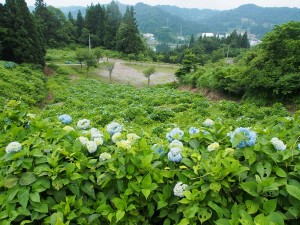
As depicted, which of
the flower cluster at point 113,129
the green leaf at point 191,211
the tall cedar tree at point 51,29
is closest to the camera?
the green leaf at point 191,211

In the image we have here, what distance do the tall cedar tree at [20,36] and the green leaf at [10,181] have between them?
3063 cm

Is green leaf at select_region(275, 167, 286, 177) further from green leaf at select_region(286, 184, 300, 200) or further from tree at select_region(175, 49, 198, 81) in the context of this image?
tree at select_region(175, 49, 198, 81)

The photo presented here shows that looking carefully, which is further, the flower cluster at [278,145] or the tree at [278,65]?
the tree at [278,65]

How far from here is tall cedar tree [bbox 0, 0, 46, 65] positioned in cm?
2952

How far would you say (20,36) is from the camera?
3006 centimetres

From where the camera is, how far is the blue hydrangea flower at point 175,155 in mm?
2045

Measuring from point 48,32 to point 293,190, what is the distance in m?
55.1

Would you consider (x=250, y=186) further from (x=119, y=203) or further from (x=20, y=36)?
(x=20, y=36)

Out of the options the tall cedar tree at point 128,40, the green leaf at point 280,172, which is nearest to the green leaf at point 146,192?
the green leaf at point 280,172

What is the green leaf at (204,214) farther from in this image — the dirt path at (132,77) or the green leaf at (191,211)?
the dirt path at (132,77)

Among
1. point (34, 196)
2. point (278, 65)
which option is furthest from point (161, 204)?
point (278, 65)

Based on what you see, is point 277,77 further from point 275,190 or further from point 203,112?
point 275,190

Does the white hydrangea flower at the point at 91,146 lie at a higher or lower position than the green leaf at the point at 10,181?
higher

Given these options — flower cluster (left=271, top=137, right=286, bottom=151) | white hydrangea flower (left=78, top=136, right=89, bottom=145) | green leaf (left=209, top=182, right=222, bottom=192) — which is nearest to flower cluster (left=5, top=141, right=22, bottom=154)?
white hydrangea flower (left=78, top=136, right=89, bottom=145)
